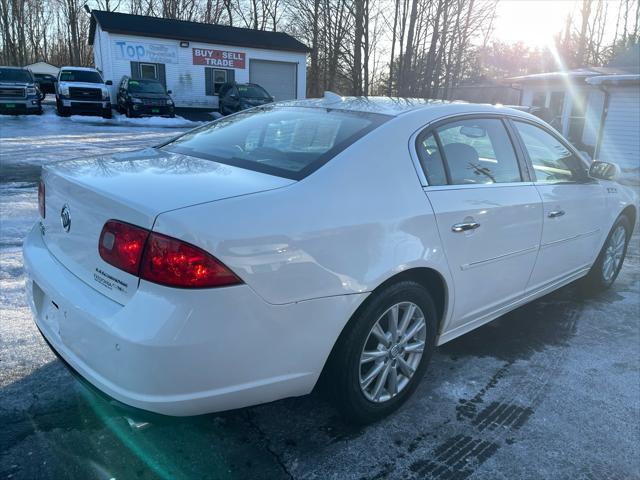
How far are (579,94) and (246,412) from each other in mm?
19346

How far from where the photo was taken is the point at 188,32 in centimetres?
2709

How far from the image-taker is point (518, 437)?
267 centimetres

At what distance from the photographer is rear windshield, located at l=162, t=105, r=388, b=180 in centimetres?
249

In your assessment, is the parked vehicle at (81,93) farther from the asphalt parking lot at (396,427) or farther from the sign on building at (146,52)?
the asphalt parking lot at (396,427)

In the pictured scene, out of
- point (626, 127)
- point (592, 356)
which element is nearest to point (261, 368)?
point (592, 356)

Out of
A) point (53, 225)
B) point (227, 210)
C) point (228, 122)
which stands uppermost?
point (228, 122)

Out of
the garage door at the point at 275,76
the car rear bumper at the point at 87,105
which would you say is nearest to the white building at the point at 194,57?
the garage door at the point at 275,76

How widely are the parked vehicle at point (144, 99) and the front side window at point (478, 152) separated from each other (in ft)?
67.9

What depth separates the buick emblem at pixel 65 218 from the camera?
2334 millimetres

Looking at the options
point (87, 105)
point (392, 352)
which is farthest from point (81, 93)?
point (392, 352)

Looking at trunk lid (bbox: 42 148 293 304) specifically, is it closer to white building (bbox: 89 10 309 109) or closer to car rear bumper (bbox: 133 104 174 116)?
car rear bumper (bbox: 133 104 174 116)

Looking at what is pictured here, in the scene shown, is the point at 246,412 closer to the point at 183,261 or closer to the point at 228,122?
the point at 183,261

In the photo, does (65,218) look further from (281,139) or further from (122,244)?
(281,139)

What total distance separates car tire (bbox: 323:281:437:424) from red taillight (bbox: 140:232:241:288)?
74cm
